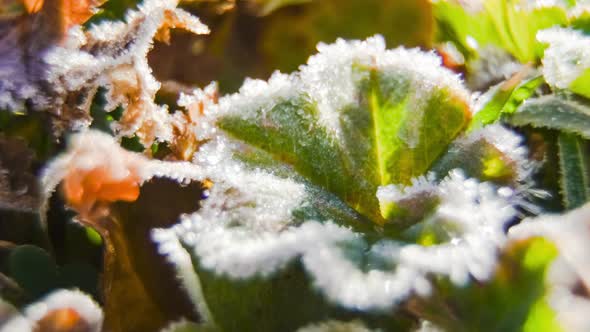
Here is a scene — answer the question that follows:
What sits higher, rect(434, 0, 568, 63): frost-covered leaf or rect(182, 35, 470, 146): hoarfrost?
rect(434, 0, 568, 63): frost-covered leaf

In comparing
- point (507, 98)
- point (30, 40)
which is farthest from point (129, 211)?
point (507, 98)

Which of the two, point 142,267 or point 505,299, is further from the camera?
point 142,267

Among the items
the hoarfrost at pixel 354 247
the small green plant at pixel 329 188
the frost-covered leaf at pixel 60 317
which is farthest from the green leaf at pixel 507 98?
the frost-covered leaf at pixel 60 317

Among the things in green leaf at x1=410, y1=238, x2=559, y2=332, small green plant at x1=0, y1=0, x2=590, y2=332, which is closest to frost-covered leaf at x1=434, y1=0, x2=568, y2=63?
small green plant at x1=0, y1=0, x2=590, y2=332

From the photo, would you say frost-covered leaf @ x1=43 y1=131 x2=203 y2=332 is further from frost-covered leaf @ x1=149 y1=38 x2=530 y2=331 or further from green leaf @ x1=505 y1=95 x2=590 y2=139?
green leaf @ x1=505 y1=95 x2=590 y2=139

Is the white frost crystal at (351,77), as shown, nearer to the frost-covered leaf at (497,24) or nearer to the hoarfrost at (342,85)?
the hoarfrost at (342,85)

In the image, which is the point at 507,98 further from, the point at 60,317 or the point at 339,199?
the point at 60,317
